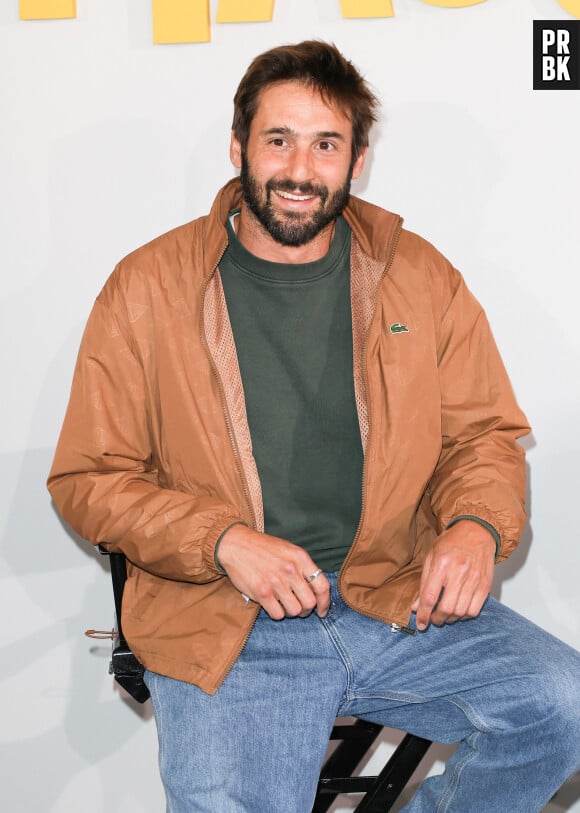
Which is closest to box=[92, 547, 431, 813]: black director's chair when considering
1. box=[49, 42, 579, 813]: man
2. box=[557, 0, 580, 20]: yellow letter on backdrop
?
box=[49, 42, 579, 813]: man

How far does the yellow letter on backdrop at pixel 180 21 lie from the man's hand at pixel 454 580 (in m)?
1.21

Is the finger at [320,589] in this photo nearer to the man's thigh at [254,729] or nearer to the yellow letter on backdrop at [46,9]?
the man's thigh at [254,729]

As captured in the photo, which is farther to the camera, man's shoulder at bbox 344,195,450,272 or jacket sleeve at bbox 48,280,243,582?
man's shoulder at bbox 344,195,450,272

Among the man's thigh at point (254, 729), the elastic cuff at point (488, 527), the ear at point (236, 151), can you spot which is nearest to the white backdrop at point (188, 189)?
the ear at point (236, 151)

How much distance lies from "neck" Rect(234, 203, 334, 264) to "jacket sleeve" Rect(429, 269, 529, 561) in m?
0.26

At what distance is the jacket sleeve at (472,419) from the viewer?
203cm

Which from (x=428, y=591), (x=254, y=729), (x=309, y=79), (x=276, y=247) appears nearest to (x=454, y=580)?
(x=428, y=591)

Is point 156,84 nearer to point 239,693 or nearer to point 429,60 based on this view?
point 429,60

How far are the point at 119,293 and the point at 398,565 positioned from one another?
0.70m

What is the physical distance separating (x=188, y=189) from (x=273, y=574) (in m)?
1.00

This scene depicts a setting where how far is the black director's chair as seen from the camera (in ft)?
6.61

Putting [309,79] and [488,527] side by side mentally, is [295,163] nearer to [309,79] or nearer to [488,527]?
[309,79]

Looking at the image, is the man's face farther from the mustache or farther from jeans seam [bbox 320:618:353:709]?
jeans seam [bbox 320:618:353:709]

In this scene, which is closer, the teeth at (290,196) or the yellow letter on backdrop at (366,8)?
the teeth at (290,196)
